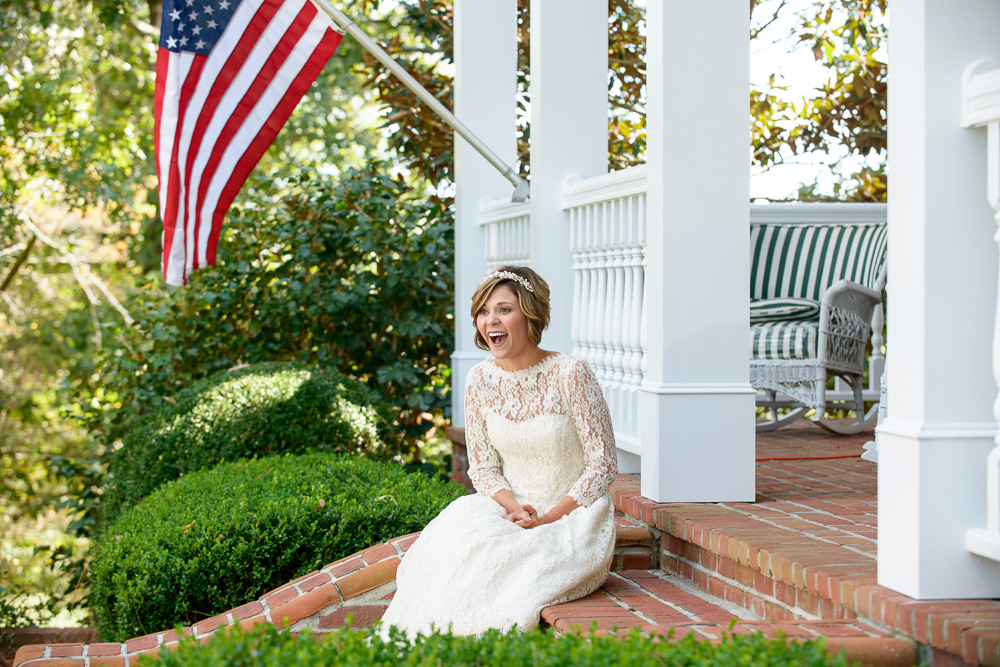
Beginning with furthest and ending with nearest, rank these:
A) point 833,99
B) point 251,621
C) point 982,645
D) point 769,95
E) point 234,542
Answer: point 833,99 → point 769,95 → point 234,542 → point 251,621 → point 982,645

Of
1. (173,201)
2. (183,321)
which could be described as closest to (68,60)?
(183,321)

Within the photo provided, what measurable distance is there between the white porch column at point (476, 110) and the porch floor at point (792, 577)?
2.43m

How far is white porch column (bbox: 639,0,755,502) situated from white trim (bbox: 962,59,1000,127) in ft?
4.66

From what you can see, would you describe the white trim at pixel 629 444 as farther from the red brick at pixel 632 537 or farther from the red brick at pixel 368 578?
the red brick at pixel 368 578

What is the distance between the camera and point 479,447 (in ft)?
12.0

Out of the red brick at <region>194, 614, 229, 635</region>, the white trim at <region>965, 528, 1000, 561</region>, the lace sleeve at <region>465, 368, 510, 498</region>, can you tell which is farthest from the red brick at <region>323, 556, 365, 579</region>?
the white trim at <region>965, 528, 1000, 561</region>

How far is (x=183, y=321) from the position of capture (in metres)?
8.03

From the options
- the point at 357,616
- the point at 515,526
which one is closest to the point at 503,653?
the point at 515,526

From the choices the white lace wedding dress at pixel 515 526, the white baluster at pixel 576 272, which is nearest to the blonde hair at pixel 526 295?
the white lace wedding dress at pixel 515 526

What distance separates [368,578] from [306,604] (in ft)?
0.83

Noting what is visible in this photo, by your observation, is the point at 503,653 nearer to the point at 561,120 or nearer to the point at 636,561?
the point at 636,561

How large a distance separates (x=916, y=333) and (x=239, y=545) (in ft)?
9.44

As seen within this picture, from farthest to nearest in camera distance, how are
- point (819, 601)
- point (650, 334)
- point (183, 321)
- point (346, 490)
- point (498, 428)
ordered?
point (183, 321)
point (346, 490)
point (650, 334)
point (498, 428)
point (819, 601)

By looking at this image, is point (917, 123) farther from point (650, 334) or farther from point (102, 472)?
point (102, 472)
